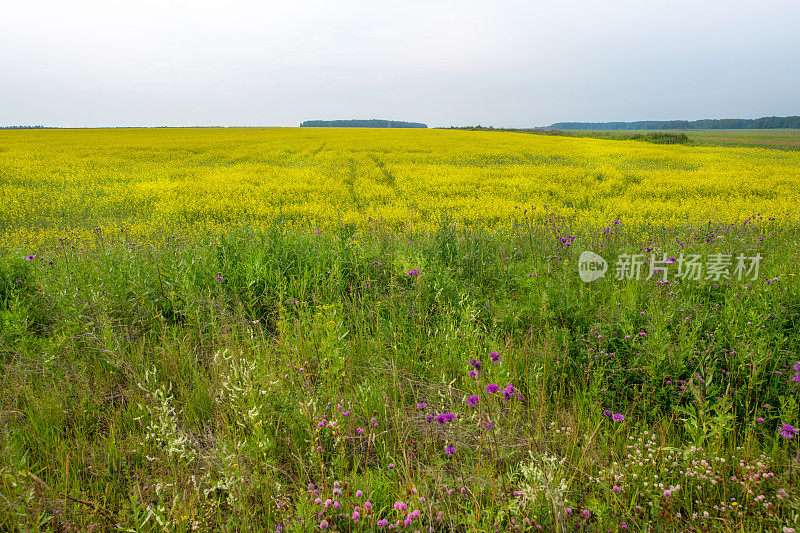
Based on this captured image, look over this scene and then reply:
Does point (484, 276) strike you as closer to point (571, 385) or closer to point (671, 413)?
point (571, 385)

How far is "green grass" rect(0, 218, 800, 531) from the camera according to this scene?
165cm

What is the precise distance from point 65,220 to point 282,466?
32.3 ft

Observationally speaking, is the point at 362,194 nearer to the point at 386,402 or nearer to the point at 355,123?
the point at 386,402

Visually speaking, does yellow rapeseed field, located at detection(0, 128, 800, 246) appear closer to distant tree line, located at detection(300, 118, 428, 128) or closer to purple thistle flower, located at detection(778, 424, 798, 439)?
purple thistle flower, located at detection(778, 424, 798, 439)

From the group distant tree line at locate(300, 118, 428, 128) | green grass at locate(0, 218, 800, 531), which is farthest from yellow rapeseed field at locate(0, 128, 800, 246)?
distant tree line at locate(300, 118, 428, 128)

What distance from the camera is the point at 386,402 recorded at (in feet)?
7.20

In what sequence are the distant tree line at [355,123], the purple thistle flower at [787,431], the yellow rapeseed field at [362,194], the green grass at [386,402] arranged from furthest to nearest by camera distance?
1. the distant tree line at [355,123]
2. the yellow rapeseed field at [362,194]
3. the purple thistle flower at [787,431]
4. the green grass at [386,402]

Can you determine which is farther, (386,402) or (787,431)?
(386,402)

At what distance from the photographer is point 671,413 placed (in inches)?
91.4

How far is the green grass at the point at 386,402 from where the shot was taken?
5.40 feet

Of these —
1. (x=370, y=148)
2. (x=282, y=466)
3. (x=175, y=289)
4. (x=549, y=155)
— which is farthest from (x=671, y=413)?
(x=370, y=148)

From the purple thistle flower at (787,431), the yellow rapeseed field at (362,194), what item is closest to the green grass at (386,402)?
the purple thistle flower at (787,431)

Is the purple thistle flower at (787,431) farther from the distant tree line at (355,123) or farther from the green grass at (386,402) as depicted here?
the distant tree line at (355,123)

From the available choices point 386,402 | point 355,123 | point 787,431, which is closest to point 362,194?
point 386,402
